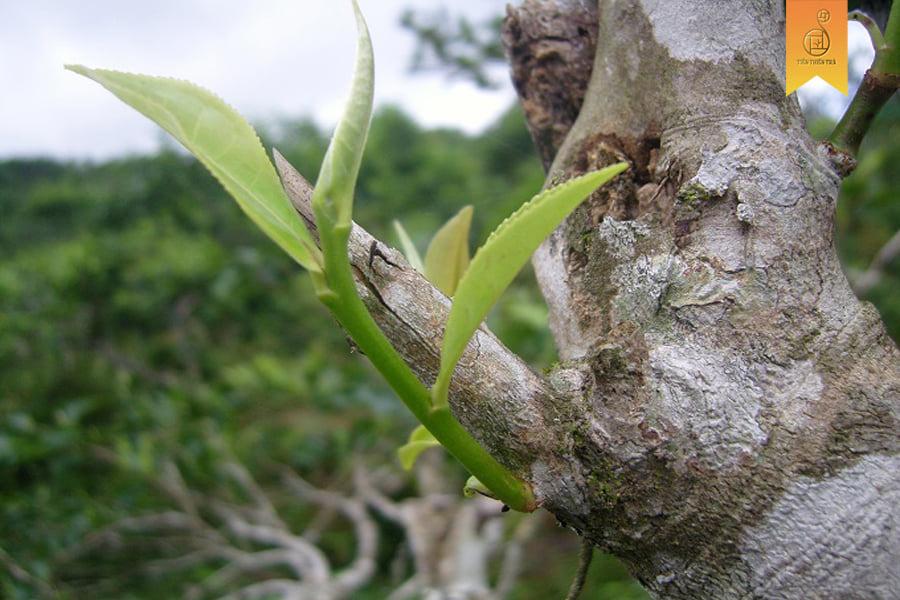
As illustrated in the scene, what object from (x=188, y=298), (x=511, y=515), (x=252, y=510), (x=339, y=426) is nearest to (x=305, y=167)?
(x=188, y=298)

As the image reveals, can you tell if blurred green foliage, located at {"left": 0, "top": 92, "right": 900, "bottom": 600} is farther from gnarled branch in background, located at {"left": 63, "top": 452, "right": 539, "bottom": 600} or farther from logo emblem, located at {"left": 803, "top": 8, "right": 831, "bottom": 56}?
logo emblem, located at {"left": 803, "top": 8, "right": 831, "bottom": 56}

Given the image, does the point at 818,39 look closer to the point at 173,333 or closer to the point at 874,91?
the point at 874,91

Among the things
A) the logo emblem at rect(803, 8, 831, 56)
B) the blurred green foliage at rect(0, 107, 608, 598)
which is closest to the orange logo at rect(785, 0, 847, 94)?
the logo emblem at rect(803, 8, 831, 56)

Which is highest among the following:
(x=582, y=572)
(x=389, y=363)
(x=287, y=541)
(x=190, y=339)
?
(x=190, y=339)

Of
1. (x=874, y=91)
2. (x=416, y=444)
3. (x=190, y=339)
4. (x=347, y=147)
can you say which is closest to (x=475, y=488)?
(x=416, y=444)

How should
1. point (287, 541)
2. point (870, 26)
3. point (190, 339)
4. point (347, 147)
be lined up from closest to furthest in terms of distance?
point (347, 147), point (870, 26), point (287, 541), point (190, 339)

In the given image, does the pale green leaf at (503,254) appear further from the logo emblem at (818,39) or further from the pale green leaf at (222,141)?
the logo emblem at (818,39)

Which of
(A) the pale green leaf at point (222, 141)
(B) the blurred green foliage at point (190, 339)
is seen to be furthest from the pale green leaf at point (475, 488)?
(B) the blurred green foliage at point (190, 339)
